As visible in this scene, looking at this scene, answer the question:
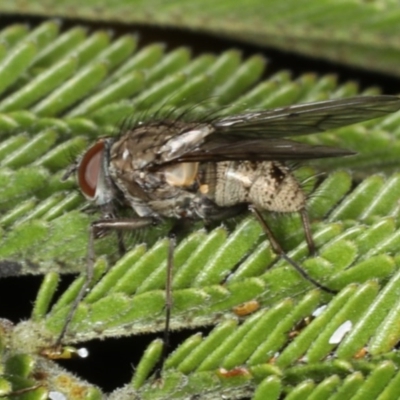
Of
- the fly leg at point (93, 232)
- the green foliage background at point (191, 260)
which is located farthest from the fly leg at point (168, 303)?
the fly leg at point (93, 232)

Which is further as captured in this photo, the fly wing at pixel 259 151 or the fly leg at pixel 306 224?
the fly wing at pixel 259 151

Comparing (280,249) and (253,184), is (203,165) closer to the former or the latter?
(253,184)

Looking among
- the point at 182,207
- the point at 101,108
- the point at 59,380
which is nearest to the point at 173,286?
the point at 59,380

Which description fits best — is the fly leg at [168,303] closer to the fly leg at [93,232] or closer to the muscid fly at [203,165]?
the fly leg at [93,232]

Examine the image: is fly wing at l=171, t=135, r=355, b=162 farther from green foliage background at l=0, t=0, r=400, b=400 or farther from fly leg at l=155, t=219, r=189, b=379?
fly leg at l=155, t=219, r=189, b=379

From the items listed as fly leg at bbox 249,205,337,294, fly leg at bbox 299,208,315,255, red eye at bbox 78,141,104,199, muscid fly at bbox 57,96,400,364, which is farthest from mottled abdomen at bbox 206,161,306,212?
red eye at bbox 78,141,104,199

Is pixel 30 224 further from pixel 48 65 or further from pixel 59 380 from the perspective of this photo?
pixel 48 65
